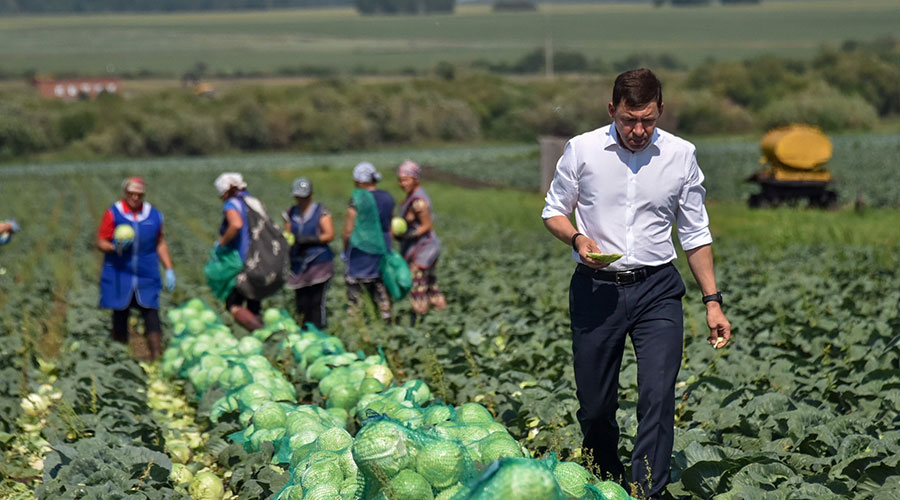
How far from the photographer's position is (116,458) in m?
5.12

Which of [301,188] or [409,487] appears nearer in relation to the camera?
[409,487]

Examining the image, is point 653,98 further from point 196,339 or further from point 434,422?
point 196,339

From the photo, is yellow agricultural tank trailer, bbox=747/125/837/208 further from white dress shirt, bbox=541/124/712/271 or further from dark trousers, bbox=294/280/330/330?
white dress shirt, bbox=541/124/712/271

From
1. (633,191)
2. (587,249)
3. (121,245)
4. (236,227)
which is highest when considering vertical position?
(633,191)

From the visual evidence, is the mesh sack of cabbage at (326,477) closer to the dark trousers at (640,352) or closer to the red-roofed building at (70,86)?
the dark trousers at (640,352)

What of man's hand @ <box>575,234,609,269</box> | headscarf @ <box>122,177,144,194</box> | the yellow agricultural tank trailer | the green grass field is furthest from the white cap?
the green grass field

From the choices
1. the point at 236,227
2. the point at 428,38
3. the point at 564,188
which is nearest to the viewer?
the point at 564,188

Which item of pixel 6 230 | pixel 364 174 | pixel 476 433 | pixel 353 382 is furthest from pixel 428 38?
pixel 476 433

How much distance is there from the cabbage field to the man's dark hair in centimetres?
146

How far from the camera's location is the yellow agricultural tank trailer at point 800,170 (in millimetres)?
21000

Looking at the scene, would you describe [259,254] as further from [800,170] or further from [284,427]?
[800,170]

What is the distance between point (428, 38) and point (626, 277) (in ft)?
565

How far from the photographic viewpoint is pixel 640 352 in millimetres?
4543

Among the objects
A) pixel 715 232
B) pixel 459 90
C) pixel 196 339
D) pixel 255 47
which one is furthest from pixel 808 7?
pixel 196 339
